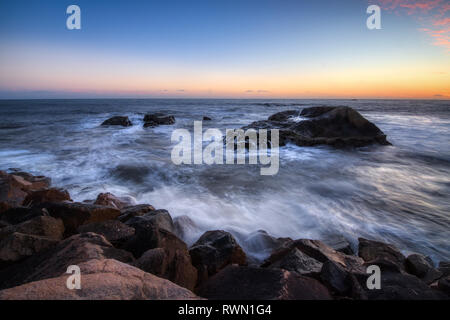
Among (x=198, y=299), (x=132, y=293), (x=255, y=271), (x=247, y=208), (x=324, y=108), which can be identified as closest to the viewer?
(x=132, y=293)

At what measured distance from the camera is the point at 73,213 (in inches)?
128

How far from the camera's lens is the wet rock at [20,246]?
2377mm

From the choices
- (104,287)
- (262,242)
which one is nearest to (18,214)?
(104,287)

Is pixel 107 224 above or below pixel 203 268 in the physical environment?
above

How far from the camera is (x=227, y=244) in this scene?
2920 millimetres

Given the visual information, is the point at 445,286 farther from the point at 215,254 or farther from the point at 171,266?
the point at 171,266

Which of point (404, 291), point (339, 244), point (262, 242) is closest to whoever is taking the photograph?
point (404, 291)

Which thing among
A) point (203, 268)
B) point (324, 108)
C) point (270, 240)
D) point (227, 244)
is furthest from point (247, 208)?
point (324, 108)

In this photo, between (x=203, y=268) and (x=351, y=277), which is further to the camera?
(x=203, y=268)

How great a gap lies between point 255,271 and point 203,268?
2.20 ft

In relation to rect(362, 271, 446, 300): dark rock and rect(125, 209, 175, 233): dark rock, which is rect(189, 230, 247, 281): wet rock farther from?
rect(362, 271, 446, 300): dark rock

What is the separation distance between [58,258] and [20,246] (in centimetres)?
60

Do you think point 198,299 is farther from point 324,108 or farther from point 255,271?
point 324,108

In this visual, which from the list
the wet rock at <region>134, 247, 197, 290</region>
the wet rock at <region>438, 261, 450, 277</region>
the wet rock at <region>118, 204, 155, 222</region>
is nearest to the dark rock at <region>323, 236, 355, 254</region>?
the wet rock at <region>438, 261, 450, 277</region>
